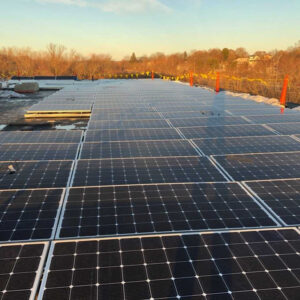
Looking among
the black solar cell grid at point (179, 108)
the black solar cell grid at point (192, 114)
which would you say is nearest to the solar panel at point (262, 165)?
the black solar cell grid at point (192, 114)

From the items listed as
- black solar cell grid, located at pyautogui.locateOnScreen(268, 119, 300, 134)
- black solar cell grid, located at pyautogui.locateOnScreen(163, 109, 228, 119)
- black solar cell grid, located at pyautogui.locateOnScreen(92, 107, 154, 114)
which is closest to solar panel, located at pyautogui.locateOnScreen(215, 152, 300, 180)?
black solar cell grid, located at pyautogui.locateOnScreen(268, 119, 300, 134)

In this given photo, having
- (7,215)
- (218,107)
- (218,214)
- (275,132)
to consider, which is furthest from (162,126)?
(7,215)

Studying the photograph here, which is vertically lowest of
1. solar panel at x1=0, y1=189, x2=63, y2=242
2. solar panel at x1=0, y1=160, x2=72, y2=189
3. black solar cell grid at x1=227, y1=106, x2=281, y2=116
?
solar panel at x1=0, y1=189, x2=63, y2=242

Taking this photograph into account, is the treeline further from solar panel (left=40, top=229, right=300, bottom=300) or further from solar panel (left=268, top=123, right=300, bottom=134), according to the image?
solar panel (left=40, top=229, right=300, bottom=300)

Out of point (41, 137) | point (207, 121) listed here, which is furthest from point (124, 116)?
point (41, 137)

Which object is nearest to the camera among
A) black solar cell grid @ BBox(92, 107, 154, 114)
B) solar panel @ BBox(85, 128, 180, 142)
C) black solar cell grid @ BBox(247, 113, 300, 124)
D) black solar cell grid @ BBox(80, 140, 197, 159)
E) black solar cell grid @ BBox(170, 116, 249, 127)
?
black solar cell grid @ BBox(80, 140, 197, 159)

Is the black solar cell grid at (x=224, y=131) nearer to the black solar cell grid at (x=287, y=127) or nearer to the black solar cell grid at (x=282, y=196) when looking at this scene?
the black solar cell grid at (x=287, y=127)
